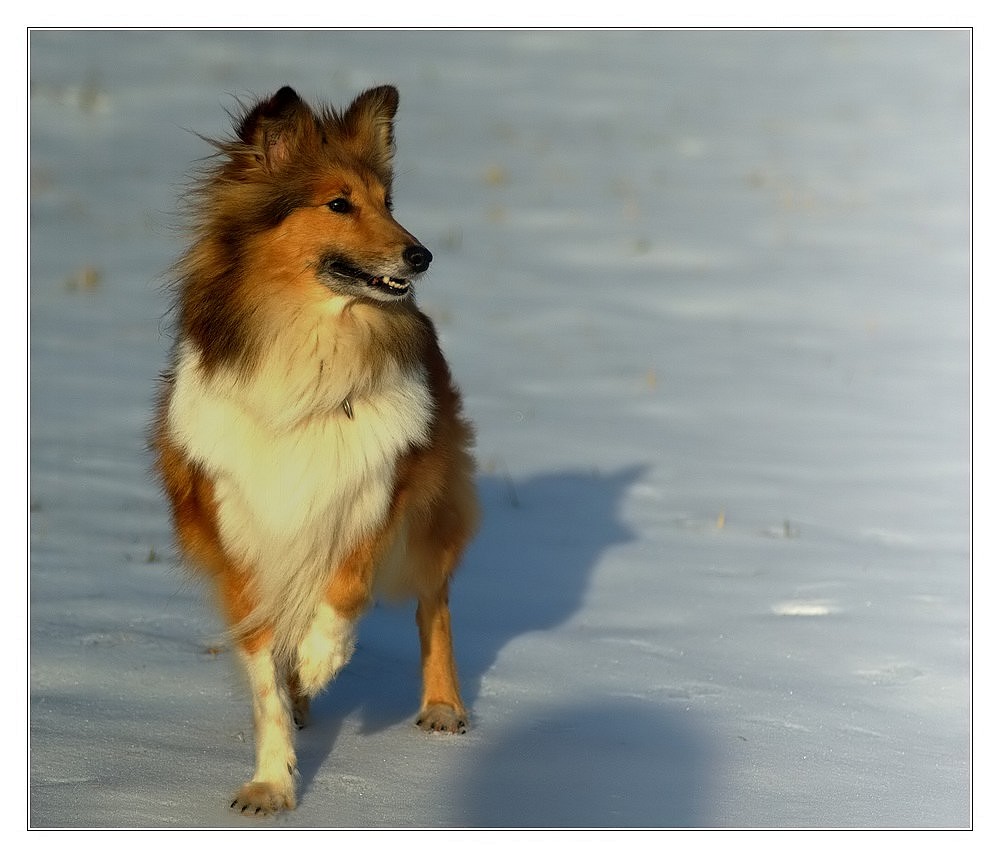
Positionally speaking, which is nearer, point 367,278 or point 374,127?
point 367,278

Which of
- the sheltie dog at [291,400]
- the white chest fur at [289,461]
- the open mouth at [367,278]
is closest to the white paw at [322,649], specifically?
the sheltie dog at [291,400]

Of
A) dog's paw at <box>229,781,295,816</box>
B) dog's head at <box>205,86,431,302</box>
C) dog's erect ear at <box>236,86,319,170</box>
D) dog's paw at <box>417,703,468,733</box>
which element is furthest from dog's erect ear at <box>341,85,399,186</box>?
dog's paw at <box>229,781,295,816</box>

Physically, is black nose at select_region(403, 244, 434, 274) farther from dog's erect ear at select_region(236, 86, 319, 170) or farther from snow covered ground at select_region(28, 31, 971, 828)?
snow covered ground at select_region(28, 31, 971, 828)

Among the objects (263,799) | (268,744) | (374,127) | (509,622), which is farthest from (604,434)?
(263,799)

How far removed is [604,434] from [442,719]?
172 inches

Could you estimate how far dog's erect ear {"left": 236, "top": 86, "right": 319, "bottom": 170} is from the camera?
4418 mm

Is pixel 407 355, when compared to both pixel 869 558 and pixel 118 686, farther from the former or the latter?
pixel 869 558

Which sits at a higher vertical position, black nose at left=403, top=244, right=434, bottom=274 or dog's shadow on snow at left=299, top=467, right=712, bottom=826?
black nose at left=403, top=244, right=434, bottom=274

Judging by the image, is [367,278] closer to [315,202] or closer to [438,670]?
[315,202]

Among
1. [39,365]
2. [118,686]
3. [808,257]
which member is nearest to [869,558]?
[118,686]

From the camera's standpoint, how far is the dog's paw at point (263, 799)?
13.2 feet

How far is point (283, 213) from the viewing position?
436 centimetres

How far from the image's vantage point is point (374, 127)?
4672 millimetres

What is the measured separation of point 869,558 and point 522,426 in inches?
→ 113
